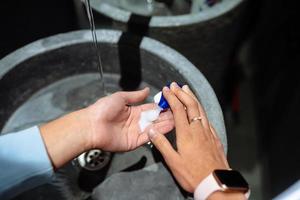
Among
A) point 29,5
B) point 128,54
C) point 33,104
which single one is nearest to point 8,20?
point 29,5

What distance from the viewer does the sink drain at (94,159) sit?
38.2 inches

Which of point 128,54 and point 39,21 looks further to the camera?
point 39,21

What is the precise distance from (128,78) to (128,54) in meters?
0.09

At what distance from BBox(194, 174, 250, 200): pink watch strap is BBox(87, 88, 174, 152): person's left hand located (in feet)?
0.58

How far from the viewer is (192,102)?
82cm

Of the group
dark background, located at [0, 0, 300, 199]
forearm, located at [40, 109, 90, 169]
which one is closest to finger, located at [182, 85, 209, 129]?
forearm, located at [40, 109, 90, 169]

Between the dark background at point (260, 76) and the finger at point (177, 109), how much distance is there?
77 cm

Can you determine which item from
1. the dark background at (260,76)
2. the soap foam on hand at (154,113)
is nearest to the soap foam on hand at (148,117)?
the soap foam on hand at (154,113)

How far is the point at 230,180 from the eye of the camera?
725 millimetres

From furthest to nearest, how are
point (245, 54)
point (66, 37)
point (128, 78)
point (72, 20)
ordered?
point (245, 54), point (72, 20), point (128, 78), point (66, 37)

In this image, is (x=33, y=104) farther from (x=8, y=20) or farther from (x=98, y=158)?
(x=8, y=20)

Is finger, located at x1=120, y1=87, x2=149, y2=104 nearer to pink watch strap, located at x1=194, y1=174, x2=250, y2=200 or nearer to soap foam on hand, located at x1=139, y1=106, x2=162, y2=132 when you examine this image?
soap foam on hand, located at x1=139, y1=106, x2=162, y2=132

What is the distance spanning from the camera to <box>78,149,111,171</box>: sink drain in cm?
97

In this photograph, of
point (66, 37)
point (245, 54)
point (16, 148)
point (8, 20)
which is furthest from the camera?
point (245, 54)
